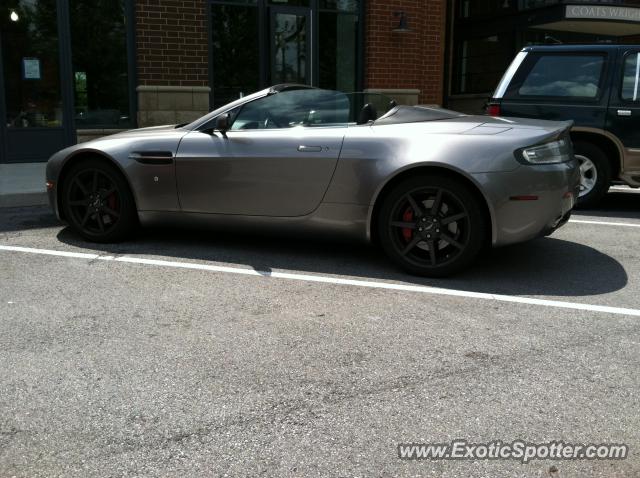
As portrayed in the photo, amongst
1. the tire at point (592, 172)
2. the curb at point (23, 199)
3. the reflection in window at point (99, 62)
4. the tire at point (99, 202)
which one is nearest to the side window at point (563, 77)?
the tire at point (592, 172)

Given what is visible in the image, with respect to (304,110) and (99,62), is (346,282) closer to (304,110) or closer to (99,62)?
(304,110)

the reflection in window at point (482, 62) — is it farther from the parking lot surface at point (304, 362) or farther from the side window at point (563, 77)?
the parking lot surface at point (304, 362)

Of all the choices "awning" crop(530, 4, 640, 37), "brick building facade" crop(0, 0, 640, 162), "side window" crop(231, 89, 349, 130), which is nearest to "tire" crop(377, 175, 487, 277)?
"side window" crop(231, 89, 349, 130)

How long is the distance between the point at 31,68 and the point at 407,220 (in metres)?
8.89

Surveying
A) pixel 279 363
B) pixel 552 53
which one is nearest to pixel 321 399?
pixel 279 363

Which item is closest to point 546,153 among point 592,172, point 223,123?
point 223,123

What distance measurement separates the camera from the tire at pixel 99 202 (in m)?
5.61

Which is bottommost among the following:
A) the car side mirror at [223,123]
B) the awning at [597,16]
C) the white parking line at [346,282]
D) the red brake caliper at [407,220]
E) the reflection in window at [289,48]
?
the white parking line at [346,282]

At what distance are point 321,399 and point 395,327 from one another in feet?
3.28

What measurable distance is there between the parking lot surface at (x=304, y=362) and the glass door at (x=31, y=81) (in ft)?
21.7

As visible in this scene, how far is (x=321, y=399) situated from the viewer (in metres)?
2.87

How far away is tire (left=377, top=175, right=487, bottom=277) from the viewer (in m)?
4.57

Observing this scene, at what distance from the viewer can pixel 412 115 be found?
5121 mm

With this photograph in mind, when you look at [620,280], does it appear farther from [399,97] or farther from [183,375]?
[399,97]
